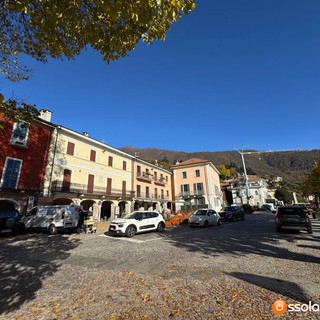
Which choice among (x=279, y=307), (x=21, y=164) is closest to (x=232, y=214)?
(x=279, y=307)

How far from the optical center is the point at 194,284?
13.5 feet

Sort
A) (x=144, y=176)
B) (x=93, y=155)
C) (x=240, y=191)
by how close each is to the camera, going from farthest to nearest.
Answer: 1. (x=240, y=191)
2. (x=144, y=176)
3. (x=93, y=155)

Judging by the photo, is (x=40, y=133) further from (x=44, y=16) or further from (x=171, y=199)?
(x=171, y=199)

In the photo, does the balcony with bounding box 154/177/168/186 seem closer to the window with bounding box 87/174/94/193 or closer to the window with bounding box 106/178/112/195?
the window with bounding box 106/178/112/195

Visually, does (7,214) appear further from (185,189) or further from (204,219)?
(185,189)

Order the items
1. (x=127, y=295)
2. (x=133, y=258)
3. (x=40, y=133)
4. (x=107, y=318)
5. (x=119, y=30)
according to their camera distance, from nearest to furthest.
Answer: (x=107, y=318) < (x=127, y=295) < (x=119, y=30) < (x=133, y=258) < (x=40, y=133)

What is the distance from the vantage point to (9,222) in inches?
450

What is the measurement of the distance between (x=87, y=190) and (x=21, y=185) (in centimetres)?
702

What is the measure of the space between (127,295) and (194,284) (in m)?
1.48

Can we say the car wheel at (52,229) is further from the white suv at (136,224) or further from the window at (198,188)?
the window at (198,188)

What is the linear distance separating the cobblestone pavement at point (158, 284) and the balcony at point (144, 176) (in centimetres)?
2418

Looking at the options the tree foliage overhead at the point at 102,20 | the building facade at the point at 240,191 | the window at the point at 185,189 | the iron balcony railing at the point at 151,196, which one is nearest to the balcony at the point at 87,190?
the iron balcony railing at the point at 151,196

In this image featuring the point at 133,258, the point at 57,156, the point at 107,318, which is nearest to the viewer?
the point at 107,318

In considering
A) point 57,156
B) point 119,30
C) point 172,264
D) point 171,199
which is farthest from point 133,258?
point 171,199
